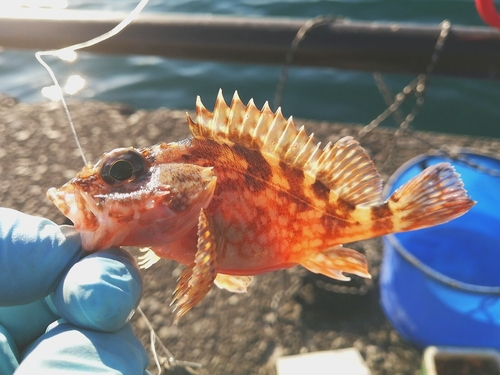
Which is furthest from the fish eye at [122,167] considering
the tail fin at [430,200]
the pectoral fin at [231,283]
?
the tail fin at [430,200]

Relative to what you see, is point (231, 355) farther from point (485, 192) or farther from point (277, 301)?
point (485, 192)

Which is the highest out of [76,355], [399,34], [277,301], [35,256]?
[399,34]

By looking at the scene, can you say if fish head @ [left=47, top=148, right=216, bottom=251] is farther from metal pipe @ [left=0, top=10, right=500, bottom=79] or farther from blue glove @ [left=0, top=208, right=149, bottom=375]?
metal pipe @ [left=0, top=10, right=500, bottom=79]

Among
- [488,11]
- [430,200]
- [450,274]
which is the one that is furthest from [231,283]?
[450,274]

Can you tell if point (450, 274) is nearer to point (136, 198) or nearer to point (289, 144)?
point (289, 144)

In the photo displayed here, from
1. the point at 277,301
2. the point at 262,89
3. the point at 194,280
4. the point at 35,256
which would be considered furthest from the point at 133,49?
the point at 194,280

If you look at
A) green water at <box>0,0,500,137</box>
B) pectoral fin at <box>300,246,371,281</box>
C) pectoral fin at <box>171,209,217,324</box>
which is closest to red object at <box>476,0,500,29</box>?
pectoral fin at <box>300,246,371,281</box>
